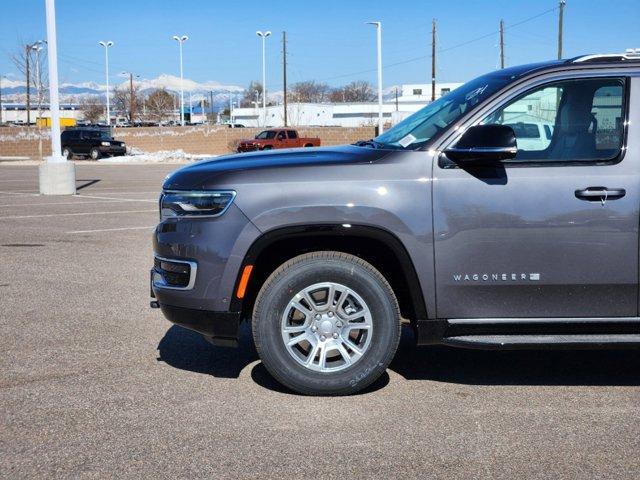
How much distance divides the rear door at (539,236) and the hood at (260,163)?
1.78 ft

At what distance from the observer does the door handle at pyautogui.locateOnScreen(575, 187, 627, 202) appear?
16.1 ft

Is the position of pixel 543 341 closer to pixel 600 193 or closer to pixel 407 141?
pixel 600 193

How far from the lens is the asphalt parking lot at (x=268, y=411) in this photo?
4086 millimetres

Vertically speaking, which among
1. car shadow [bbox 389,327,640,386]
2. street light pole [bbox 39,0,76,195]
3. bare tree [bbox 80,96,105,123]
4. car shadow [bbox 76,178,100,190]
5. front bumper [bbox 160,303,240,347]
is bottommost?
car shadow [bbox 389,327,640,386]

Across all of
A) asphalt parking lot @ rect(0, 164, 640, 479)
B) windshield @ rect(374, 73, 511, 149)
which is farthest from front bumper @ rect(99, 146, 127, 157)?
windshield @ rect(374, 73, 511, 149)

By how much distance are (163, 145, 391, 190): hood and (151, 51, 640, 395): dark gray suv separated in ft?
0.06

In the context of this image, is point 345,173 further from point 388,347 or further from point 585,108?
point 585,108

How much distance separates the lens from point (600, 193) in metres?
4.92

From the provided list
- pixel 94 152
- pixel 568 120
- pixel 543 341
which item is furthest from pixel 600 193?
pixel 94 152

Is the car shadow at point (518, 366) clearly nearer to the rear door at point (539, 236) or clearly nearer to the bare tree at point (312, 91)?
the rear door at point (539, 236)

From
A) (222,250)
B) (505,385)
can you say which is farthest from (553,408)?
(222,250)

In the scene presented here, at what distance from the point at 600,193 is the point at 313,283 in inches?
69.2

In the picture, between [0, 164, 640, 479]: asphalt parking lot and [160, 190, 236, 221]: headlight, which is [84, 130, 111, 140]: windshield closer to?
[0, 164, 640, 479]: asphalt parking lot

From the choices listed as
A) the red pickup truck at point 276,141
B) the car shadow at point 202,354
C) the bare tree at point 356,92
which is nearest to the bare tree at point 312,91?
the bare tree at point 356,92
